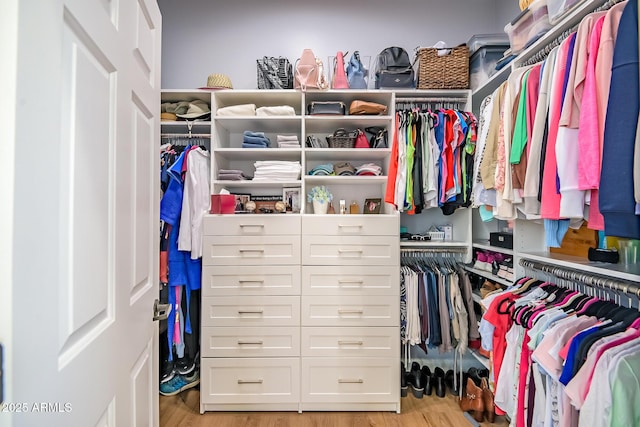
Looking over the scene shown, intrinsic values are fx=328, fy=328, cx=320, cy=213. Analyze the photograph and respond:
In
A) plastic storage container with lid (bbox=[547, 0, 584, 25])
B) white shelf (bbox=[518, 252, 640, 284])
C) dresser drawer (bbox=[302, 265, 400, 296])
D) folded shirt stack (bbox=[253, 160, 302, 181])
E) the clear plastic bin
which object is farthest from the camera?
folded shirt stack (bbox=[253, 160, 302, 181])

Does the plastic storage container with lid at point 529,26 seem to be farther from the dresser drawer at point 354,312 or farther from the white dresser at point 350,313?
the dresser drawer at point 354,312

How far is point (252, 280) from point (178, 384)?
0.93 meters

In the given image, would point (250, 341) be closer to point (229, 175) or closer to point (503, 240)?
point (229, 175)

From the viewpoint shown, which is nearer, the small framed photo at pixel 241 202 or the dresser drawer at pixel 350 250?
the dresser drawer at pixel 350 250

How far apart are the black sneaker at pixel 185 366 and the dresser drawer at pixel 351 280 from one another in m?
1.00

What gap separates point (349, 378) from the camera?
2.03 metres

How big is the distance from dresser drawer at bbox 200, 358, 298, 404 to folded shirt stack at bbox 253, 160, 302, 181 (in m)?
1.17

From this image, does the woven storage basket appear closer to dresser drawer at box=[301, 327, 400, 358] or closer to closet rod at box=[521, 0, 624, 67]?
closet rod at box=[521, 0, 624, 67]

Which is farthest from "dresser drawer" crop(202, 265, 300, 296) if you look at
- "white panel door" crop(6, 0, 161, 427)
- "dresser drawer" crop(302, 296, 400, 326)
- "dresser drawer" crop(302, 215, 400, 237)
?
"white panel door" crop(6, 0, 161, 427)

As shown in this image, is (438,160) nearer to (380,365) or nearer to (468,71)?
(468,71)

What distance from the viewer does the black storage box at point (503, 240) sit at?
1.81 m

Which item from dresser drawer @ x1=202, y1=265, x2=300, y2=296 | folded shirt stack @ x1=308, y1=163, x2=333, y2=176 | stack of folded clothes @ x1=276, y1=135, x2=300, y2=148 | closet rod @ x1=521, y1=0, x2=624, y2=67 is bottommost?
dresser drawer @ x1=202, y1=265, x2=300, y2=296

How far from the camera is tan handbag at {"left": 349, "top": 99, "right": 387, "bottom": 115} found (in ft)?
7.27

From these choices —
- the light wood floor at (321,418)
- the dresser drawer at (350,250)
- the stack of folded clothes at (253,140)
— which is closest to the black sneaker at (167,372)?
the light wood floor at (321,418)
